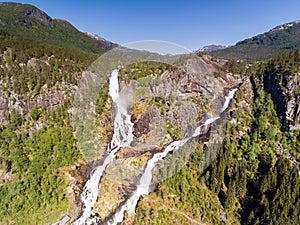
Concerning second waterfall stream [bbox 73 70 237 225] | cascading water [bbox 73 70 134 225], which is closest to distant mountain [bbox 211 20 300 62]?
cascading water [bbox 73 70 134 225]

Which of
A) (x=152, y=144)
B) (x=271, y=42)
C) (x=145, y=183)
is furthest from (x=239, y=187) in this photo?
(x=271, y=42)

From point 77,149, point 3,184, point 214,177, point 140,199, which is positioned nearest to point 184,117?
point 214,177

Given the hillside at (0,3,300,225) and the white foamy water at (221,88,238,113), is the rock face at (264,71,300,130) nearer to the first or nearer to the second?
the hillside at (0,3,300,225)

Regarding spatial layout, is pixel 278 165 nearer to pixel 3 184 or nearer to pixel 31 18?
pixel 3 184

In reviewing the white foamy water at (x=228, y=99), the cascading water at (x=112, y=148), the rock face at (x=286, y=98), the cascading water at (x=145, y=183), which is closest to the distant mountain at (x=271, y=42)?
the white foamy water at (x=228, y=99)

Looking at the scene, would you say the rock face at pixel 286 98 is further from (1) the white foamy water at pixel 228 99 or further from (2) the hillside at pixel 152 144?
(1) the white foamy water at pixel 228 99

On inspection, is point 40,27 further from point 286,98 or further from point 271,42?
point 271,42

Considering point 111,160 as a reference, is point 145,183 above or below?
below
